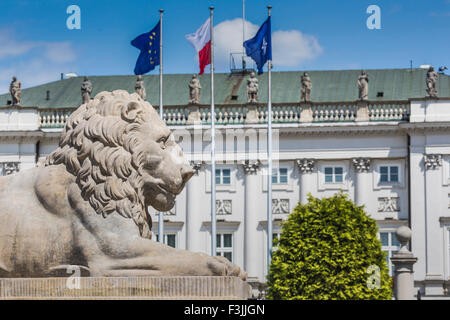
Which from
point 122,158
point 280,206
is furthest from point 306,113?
point 122,158

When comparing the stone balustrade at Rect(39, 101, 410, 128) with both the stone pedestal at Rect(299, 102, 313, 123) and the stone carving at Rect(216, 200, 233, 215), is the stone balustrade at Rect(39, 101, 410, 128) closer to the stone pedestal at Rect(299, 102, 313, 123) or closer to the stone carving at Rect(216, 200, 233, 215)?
the stone pedestal at Rect(299, 102, 313, 123)

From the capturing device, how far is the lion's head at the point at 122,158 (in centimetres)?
1151

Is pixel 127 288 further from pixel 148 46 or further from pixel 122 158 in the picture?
pixel 148 46

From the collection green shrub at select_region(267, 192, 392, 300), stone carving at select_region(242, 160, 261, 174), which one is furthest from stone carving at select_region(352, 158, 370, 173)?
green shrub at select_region(267, 192, 392, 300)

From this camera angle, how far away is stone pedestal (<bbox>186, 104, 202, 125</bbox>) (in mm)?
69125

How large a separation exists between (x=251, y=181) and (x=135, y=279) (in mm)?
57330

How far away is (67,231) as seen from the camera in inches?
448

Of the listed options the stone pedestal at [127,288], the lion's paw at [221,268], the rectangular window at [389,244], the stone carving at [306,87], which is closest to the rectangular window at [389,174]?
the rectangular window at [389,244]

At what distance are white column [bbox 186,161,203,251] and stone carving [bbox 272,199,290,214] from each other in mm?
4404

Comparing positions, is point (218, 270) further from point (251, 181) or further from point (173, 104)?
point (173, 104)

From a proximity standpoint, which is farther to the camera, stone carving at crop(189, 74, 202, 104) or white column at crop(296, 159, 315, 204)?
stone carving at crop(189, 74, 202, 104)

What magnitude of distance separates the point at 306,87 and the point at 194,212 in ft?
31.9

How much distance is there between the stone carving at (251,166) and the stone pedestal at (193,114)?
12.7ft

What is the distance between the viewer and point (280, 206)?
68.2 metres
